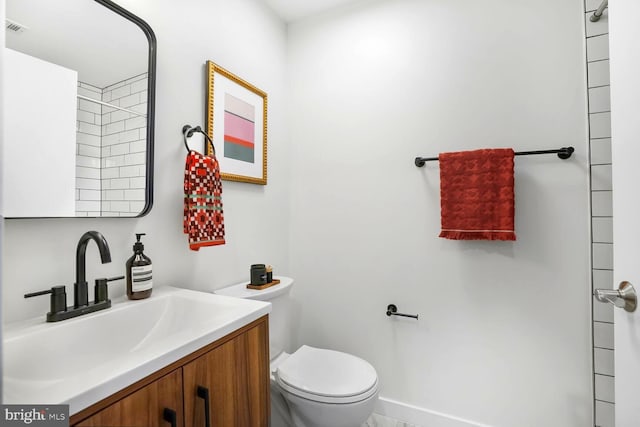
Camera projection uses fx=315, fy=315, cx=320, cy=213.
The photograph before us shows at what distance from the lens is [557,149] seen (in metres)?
1.45

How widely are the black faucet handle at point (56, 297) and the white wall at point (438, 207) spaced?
4.30ft

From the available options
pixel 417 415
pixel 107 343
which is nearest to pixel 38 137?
pixel 107 343

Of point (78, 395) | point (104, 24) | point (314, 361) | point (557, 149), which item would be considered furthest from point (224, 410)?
point (557, 149)

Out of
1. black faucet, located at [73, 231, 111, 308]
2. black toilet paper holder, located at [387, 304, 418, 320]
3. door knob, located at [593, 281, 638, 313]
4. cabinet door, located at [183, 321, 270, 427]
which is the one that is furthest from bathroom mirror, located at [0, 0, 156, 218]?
door knob, located at [593, 281, 638, 313]

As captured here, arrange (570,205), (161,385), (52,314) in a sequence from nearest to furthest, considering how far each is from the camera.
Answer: (161,385) → (52,314) → (570,205)

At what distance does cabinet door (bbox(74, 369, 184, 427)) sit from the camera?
1.98 ft

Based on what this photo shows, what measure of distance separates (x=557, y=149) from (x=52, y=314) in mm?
1995

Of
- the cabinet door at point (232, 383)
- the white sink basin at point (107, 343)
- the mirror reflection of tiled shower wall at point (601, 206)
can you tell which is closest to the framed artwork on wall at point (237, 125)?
the white sink basin at point (107, 343)

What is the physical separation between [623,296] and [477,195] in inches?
29.9

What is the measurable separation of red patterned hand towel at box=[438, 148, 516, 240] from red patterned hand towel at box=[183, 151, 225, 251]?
42.8 inches

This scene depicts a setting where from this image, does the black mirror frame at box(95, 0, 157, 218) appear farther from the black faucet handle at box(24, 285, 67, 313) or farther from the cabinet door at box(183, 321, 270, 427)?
the cabinet door at box(183, 321, 270, 427)

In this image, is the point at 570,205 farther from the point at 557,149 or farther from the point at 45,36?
the point at 45,36

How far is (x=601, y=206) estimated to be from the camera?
1.36 meters

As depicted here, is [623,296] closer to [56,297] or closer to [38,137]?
[56,297]
